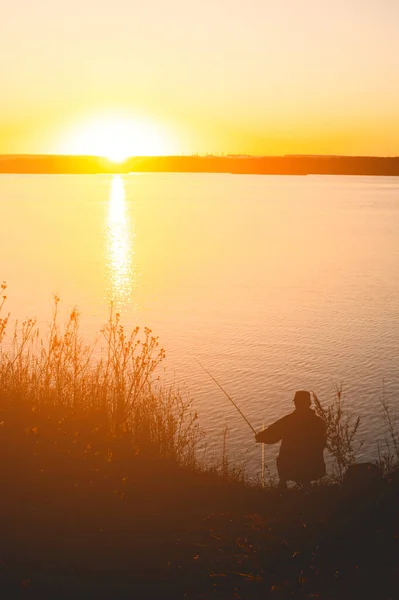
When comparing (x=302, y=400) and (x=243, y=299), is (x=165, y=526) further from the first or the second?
(x=243, y=299)

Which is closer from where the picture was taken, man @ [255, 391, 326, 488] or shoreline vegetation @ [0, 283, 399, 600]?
shoreline vegetation @ [0, 283, 399, 600]

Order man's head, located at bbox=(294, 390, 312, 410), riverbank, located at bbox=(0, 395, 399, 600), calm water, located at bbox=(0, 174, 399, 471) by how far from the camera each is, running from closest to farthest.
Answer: riverbank, located at bbox=(0, 395, 399, 600), man's head, located at bbox=(294, 390, 312, 410), calm water, located at bbox=(0, 174, 399, 471)

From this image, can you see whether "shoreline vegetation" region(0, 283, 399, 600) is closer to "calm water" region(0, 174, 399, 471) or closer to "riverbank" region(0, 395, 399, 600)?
"riverbank" region(0, 395, 399, 600)

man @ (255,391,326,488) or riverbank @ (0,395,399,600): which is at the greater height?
man @ (255,391,326,488)

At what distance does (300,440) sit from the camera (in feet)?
29.5

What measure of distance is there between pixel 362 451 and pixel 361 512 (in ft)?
22.3

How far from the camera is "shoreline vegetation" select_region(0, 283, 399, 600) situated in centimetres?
645

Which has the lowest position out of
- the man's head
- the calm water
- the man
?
the man

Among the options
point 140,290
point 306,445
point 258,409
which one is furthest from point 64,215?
point 306,445

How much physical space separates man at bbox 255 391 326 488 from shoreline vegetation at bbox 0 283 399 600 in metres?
0.23

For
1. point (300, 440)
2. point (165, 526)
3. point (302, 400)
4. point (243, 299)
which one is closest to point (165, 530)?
point (165, 526)

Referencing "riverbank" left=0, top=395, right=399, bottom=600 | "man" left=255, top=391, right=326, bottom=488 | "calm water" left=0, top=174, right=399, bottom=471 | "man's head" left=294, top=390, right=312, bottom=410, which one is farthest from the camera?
"calm water" left=0, top=174, right=399, bottom=471

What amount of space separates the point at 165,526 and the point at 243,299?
82.1ft

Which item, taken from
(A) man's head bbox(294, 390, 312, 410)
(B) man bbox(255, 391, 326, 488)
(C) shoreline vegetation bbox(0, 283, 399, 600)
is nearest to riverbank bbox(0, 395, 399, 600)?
(C) shoreline vegetation bbox(0, 283, 399, 600)
